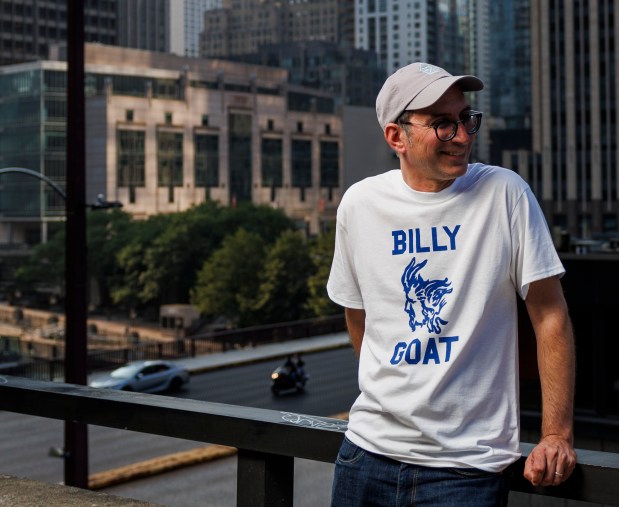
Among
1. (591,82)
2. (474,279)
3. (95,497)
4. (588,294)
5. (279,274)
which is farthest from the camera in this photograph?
(591,82)

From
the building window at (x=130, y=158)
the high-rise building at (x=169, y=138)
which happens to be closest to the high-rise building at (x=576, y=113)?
the high-rise building at (x=169, y=138)

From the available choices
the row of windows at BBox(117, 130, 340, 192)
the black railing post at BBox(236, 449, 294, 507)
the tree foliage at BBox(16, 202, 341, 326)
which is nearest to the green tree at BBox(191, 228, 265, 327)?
the tree foliage at BBox(16, 202, 341, 326)

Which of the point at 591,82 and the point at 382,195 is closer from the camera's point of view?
the point at 382,195

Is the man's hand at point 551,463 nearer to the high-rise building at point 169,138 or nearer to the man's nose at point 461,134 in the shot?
the man's nose at point 461,134

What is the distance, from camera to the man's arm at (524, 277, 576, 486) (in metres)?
2.59

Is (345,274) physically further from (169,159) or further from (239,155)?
(239,155)

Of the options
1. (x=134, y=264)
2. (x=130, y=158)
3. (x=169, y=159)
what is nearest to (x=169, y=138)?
(x=169, y=159)

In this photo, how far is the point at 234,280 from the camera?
98.9m

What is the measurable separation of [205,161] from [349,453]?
139629mm

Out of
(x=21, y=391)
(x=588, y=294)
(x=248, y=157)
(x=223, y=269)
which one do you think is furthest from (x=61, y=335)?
(x=21, y=391)

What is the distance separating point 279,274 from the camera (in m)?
97.8

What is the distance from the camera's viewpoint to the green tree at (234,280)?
98.2 metres

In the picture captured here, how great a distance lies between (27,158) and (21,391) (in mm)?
130656

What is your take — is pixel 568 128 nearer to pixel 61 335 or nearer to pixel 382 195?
pixel 61 335
